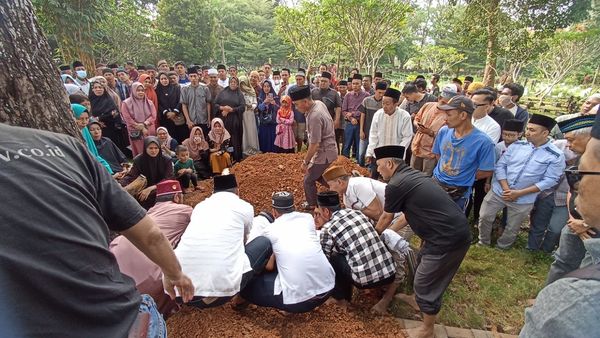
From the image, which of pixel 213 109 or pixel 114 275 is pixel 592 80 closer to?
pixel 213 109

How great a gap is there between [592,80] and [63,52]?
1402 inches

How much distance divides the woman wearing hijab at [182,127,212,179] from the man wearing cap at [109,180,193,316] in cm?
295

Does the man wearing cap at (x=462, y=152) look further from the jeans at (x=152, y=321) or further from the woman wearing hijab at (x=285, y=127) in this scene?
the woman wearing hijab at (x=285, y=127)

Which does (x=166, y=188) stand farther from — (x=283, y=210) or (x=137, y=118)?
(x=137, y=118)

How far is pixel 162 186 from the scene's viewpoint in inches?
148

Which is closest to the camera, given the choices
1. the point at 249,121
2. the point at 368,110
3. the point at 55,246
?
the point at 55,246

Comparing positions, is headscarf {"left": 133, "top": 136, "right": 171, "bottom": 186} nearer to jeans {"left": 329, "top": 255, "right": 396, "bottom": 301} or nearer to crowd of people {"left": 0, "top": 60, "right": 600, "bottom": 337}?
crowd of people {"left": 0, "top": 60, "right": 600, "bottom": 337}

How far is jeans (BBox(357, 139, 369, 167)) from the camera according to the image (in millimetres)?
6340

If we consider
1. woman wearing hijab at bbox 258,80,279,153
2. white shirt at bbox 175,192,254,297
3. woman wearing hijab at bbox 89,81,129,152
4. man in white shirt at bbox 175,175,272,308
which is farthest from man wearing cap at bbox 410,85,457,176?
woman wearing hijab at bbox 89,81,129,152

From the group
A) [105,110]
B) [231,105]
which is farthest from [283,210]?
[105,110]

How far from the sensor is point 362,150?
21.0 ft

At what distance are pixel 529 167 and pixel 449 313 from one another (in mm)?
1937

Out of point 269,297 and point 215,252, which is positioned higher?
point 215,252

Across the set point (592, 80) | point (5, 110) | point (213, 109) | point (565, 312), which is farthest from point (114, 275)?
point (592, 80)
